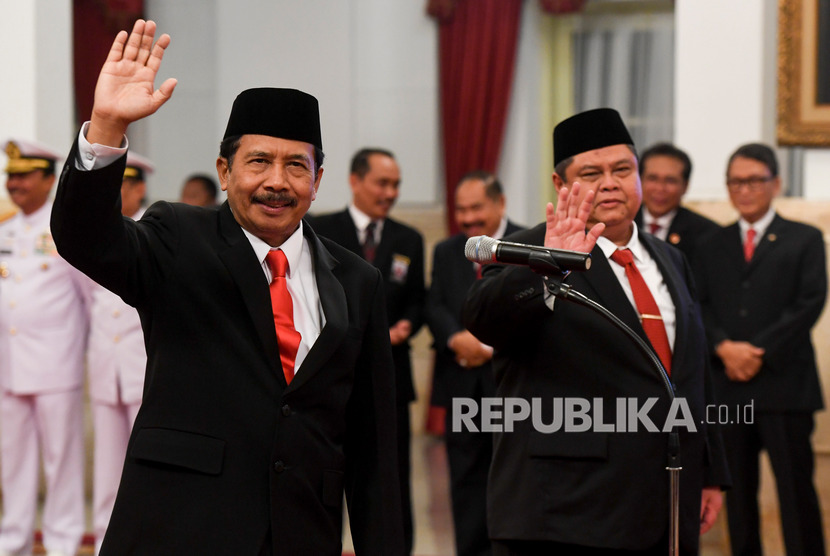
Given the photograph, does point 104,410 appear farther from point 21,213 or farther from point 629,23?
point 629,23

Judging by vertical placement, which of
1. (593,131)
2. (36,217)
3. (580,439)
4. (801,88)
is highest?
(801,88)

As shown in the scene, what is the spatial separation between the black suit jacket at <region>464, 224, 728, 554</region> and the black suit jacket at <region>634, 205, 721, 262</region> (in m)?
1.87

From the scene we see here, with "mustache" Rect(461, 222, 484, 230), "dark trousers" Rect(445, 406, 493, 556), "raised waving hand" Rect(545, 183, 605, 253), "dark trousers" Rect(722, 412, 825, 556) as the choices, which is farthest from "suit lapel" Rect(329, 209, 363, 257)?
"raised waving hand" Rect(545, 183, 605, 253)

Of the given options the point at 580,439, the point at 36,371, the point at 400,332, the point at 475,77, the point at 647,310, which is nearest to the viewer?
the point at 580,439

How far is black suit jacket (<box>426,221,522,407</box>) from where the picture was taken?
4.14 meters

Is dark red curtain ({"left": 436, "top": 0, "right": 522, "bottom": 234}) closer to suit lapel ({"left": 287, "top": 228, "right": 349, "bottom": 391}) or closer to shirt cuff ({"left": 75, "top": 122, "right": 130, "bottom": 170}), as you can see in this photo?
suit lapel ({"left": 287, "top": 228, "right": 349, "bottom": 391})

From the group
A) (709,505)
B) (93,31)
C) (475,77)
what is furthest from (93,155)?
(93,31)

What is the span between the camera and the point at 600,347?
236cm

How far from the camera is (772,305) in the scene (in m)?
3.98

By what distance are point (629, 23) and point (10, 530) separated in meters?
5.21

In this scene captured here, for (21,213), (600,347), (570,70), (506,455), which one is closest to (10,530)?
(21,213)

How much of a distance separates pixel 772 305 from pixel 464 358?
119 cm

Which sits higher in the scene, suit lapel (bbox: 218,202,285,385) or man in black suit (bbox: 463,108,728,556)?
suit lapel (bbox: 218,202,285,385)

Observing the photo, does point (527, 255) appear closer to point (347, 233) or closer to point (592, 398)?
point (592, 398)
